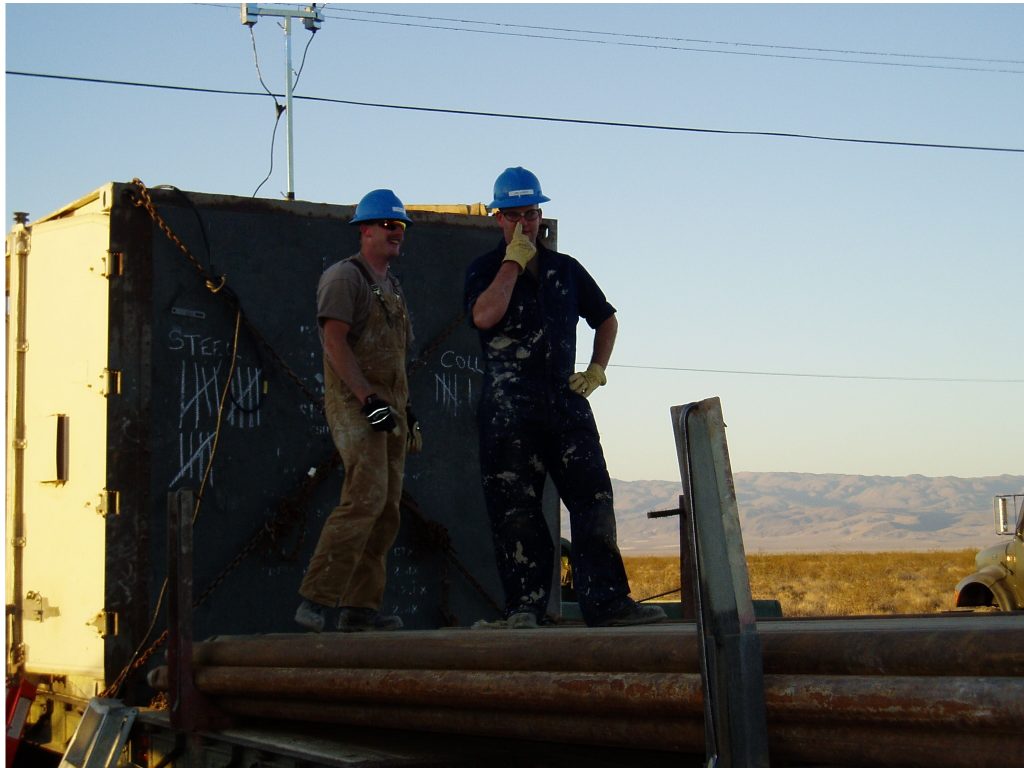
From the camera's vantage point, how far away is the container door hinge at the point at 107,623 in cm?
726

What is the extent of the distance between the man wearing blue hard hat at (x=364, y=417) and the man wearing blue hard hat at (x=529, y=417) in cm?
60

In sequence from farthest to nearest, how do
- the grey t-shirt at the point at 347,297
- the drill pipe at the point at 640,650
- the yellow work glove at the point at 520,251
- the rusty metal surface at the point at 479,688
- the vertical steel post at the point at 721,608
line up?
the grey t-shirt at the point at 347,297, the yellow work glove at the point at 520,251, the rusty metal surface at the point at 479,688, the vertical steel post at the point at 721,608, the drill pipe at the point at 640,650

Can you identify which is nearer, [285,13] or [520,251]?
[520,251]

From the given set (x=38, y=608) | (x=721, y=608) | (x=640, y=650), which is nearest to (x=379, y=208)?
(x=38, y=608)

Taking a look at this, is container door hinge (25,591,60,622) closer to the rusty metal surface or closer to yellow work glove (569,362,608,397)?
the rusty metal surface

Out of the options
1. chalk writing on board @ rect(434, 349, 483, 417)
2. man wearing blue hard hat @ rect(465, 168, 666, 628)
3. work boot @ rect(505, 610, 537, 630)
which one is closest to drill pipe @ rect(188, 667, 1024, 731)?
work boot @ rect(505, 610, 537, 630)

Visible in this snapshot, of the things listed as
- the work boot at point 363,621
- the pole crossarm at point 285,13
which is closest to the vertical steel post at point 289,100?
the pole crossarm at point 285,13

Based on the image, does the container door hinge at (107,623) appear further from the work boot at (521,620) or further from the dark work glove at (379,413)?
the work boot at (521,620)

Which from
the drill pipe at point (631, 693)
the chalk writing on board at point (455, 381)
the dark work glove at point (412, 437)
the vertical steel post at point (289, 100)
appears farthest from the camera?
the vertical steel post at point (289, 100)

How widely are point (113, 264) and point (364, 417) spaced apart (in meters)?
1.80

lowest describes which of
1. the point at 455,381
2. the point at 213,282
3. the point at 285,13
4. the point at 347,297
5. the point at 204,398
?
the point at 204,398

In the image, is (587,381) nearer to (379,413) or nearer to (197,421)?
(379,413)

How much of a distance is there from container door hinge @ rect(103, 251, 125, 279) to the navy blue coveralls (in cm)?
226

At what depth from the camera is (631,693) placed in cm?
383
